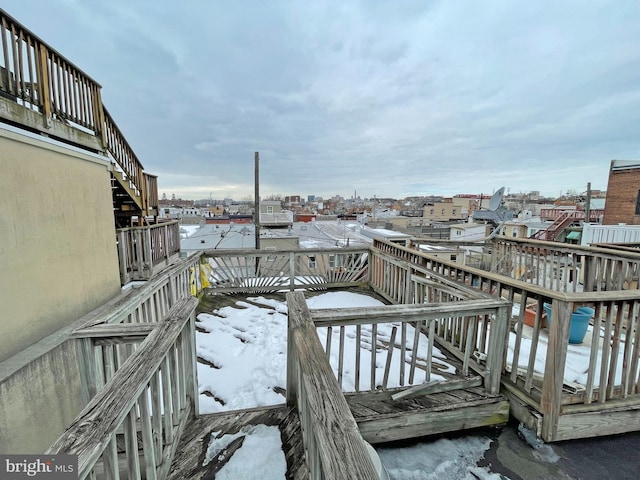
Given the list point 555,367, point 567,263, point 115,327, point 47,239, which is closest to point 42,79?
point 47,239

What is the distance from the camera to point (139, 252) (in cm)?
577

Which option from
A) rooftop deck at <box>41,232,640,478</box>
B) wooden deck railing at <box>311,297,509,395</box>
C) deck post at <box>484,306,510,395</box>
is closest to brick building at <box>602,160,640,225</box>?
rooftop deck at <box>41,232,640,478</box>

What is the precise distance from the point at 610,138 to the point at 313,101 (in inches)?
967

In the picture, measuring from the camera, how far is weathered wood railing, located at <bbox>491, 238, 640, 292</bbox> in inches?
151

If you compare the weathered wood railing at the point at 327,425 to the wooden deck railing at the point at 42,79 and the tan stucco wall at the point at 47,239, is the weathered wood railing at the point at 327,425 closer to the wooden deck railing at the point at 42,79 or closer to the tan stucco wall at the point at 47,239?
the tan stucco wall at the point at 47,239

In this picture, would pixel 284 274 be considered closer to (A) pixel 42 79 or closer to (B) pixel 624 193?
(A) pixel 42 79

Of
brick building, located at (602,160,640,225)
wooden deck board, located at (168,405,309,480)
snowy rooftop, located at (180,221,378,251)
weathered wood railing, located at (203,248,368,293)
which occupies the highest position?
brick building, located at (602,160,640,225)

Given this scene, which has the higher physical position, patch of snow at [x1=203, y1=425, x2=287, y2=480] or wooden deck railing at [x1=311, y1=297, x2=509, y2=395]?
wooden deck railing at [x1=311, y1=297, x2=509, y2=395]

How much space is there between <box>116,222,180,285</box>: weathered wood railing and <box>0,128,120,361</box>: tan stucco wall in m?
0.82

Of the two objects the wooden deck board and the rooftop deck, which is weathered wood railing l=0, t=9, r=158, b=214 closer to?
the rooftop deck

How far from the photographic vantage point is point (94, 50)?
6.51 m

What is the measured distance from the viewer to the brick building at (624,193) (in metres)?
14.3

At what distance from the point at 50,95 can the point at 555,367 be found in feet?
21.6

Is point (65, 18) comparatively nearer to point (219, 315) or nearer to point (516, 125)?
point (219, 315)
